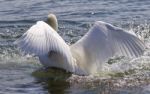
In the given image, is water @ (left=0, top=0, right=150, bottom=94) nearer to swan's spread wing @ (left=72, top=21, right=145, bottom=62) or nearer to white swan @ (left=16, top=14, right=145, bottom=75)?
white swan @ (left=16, top=14, right=145, bottom=75)

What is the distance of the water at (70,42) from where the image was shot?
8.41m

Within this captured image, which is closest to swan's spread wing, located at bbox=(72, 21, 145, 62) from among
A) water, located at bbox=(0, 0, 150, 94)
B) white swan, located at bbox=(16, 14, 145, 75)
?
white swan, located at bbox=(16, 14, 145, 75)

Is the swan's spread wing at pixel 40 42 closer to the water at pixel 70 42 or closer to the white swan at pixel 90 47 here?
the white swan at pixel 90 47

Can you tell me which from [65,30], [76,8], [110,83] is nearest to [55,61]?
[110,83]

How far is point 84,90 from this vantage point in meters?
8.24

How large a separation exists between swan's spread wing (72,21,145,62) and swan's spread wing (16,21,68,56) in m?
0.83

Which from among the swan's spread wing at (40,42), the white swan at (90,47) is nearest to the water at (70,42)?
the white swan at (90,47)

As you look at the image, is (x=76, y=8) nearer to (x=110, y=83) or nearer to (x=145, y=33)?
(x=145, y=33)

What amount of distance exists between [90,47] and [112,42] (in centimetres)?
39

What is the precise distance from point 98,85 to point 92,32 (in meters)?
0.86

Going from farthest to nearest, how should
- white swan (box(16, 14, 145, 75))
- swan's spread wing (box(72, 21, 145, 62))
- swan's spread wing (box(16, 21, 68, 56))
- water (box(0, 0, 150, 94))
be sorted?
swan's spread wing (box(72, 21, 145, 62))
water (box(0, 0, 150, 94))
white swan (box(16, 14, 145, 75))
swan's spread wing (box(16, 21, 68, 56))

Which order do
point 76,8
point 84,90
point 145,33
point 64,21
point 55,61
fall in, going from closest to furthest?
point 84,90, point 55,61, point 145,33, point 64,21, point 76,8

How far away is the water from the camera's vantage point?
27.6ft

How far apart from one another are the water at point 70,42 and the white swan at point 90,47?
232 millimetres
